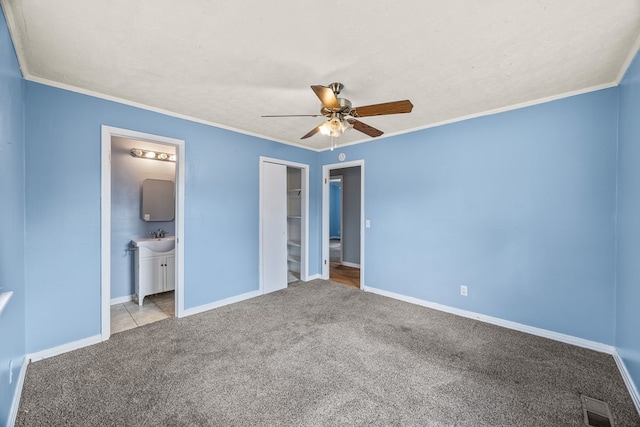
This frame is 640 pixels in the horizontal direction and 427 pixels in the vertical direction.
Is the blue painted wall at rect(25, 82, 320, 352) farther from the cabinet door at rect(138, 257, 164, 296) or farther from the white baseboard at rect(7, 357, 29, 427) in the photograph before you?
the cabinet door at rect(138, 257, 164, 296)

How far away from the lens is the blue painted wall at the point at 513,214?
2449 millimetres

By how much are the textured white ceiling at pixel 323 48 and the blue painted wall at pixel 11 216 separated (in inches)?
11.7

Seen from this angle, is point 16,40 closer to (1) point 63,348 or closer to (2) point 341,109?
(2) point 341,109

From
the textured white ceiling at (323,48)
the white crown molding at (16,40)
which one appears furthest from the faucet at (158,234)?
the white crown molding at (16,40)

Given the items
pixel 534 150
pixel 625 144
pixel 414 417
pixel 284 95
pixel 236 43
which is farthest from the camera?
pixel 534 150

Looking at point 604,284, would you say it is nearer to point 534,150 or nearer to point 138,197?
point 534,150

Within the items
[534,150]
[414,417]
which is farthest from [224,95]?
[534,150]

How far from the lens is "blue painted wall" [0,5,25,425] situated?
5.02ft

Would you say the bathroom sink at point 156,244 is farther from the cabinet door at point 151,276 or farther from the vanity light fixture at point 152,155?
the vanity light fixture at point 152,155

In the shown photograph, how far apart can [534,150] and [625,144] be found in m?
0.66

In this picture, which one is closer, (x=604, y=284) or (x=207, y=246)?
(x=604, y=284)

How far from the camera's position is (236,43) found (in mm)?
1797

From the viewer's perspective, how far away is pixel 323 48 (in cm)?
184

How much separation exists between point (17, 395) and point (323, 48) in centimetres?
316
